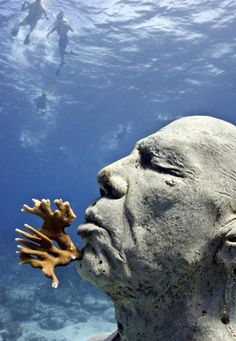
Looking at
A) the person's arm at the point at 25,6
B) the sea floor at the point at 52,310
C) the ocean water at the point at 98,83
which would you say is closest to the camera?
the sea floor at the point at 52,310

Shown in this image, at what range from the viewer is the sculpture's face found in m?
1.80

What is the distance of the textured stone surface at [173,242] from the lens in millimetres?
1805

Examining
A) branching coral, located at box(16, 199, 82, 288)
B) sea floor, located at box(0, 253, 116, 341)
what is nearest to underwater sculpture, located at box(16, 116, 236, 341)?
branching coral, located at box(16, 199, 82, 288)

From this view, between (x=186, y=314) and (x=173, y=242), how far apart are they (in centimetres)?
40

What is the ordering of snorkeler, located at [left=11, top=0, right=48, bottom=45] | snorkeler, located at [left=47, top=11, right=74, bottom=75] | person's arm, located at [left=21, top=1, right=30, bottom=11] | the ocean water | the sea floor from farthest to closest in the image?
snorkeler, located at [left=47, top=11, right=74, bottom=75] → person's arm, located at [left=21, top=1, right=30, bottom=11] → snorkeler, located at [left=11, top=0, right=48, bottom=45] → the ocean water → the sea floor

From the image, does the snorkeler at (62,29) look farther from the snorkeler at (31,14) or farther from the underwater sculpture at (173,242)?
the underwater sculpture at (173,242)

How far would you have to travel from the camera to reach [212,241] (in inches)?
71.9

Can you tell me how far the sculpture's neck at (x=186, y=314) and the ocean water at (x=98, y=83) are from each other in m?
9.80

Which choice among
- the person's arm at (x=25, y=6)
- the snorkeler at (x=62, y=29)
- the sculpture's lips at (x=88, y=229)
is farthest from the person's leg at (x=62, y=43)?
the sculpture's lips at (x=88, y=229)

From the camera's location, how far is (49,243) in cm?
204

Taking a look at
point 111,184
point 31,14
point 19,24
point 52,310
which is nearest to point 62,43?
point 19,24

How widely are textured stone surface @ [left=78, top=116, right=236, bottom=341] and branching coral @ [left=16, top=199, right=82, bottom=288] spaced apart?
15 centimetres

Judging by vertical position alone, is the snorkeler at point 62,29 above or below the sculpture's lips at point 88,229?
above

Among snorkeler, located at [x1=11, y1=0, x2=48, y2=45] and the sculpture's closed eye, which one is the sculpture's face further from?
snorkeler, located at [x1=11, y1=0, x2=48, y2=45]
